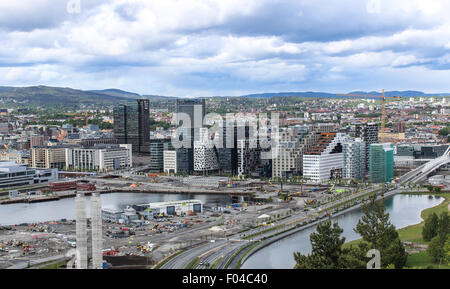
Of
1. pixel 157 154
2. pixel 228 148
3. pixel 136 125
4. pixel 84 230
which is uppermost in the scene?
pixel 136 125

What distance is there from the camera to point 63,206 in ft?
43.9

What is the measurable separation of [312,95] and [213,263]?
5018 centimetres

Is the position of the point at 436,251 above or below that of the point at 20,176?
below

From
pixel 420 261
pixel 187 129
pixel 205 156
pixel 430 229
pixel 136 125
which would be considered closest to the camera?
pixel 420 261

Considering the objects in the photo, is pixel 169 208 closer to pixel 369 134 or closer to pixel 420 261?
pixel 420 261

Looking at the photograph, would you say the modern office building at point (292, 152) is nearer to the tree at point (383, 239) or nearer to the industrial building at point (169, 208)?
the industrial building at point (169, 208)

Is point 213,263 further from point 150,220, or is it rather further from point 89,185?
point 89,185

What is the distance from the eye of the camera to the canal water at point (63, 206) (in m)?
11.6

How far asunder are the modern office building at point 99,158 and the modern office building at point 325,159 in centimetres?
830

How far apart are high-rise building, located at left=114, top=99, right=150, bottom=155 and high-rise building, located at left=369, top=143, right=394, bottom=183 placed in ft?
38.2

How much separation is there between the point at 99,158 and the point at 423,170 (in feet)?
39.2

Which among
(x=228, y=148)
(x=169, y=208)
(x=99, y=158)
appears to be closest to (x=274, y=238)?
(x=169, y=208)

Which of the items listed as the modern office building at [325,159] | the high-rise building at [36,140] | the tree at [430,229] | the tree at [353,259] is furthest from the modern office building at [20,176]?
the tree at [353,259]
